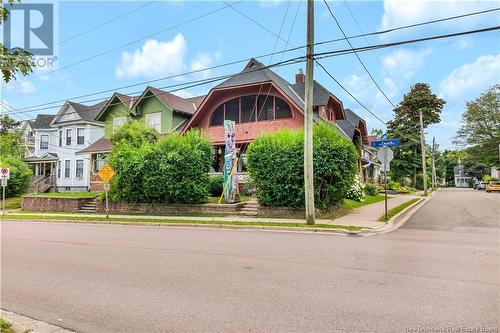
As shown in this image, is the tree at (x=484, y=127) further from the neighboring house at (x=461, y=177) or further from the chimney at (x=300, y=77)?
the chimney at (x=300, y=77)

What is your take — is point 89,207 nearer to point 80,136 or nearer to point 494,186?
point 80,136

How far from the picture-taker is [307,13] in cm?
1441

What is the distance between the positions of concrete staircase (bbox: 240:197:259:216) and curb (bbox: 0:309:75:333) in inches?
525

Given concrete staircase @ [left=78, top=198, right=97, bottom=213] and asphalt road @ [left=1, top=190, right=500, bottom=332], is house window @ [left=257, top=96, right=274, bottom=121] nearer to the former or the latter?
concrete staircase @ [left=78, top=198, right=97, bottom=213]

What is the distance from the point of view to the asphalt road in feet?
15.1

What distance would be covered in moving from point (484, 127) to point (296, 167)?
220ft

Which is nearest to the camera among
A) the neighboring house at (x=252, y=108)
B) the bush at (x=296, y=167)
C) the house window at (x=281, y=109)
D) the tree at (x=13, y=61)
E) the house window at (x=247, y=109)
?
the tree at (x=13, y=61)

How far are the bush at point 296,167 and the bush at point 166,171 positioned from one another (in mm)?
3189

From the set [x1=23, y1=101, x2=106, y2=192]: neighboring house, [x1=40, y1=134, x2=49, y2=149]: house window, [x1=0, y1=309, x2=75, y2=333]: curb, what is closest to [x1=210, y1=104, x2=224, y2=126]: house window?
[x1=23, y1=101, x2=106, y2=192]: neighboring house

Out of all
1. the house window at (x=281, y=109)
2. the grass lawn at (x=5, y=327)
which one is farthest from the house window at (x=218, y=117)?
the grass lawn at (x=5, y=327)

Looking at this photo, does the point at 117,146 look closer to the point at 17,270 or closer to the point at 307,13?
the point at 307,13

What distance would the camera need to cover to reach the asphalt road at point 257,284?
15.1 ft

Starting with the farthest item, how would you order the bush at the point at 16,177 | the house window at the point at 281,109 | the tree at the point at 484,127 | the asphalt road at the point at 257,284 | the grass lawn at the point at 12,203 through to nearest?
the tree at the point at 484,127
the bush at the point at 16,177
the grass lawn at the point at 12,203
the house window at the point at 281,109
the asphalt road at the point at 257,284

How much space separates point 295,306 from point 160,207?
53.2 ft
